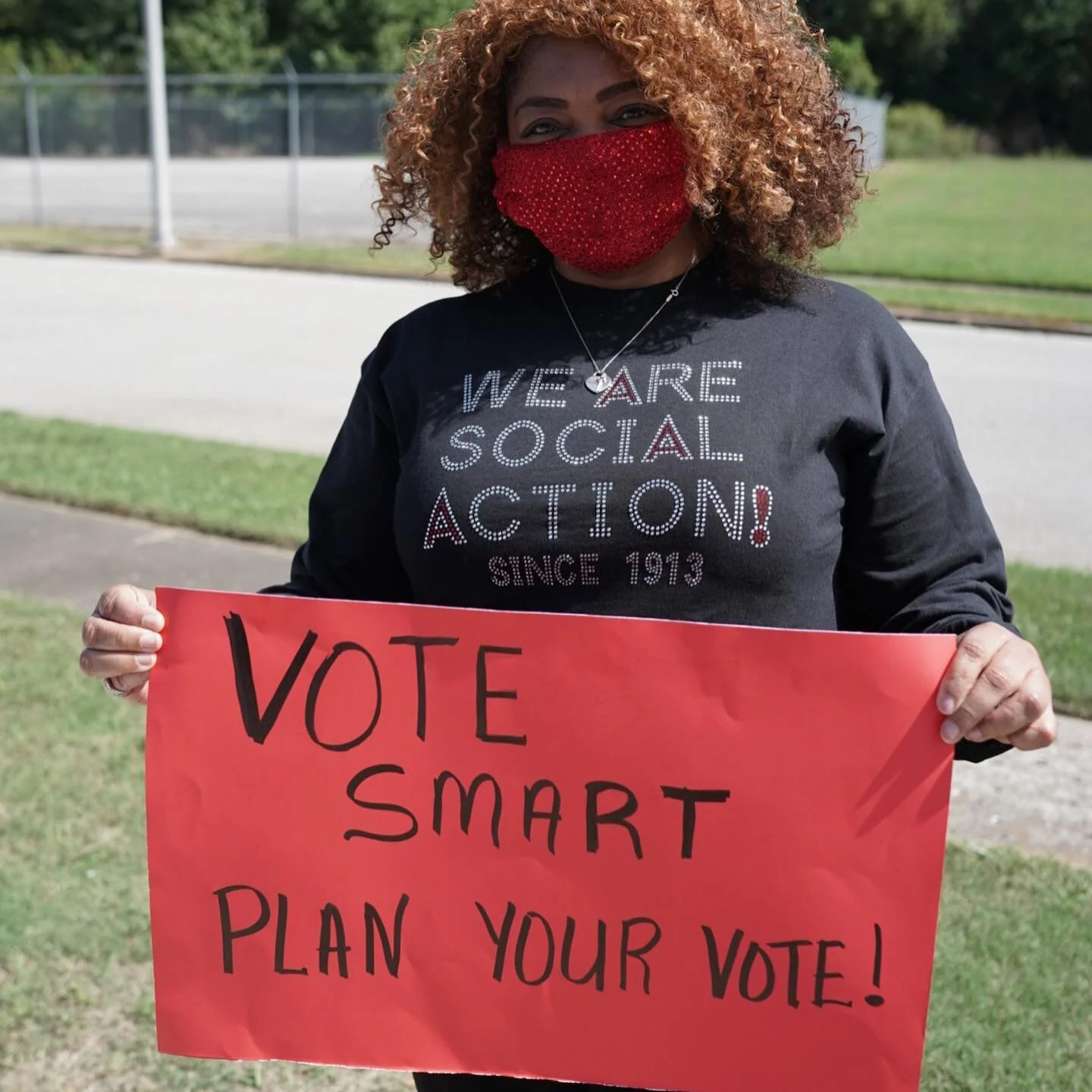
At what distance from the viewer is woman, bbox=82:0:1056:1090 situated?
5.49ft

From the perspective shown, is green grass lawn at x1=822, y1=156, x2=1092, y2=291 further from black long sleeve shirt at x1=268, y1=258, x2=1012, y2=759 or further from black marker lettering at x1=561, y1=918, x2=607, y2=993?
black marker lettering at x1=561, y1=918, x2=607, y2=993

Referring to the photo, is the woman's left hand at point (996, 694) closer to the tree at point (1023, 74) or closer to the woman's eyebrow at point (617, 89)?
the woman's eyebrow at point (617, 89)

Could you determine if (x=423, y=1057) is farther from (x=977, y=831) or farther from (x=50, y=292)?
(x=50, y=292)

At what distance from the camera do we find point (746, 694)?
1710 mm

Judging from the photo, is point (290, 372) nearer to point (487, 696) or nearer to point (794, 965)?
point (487, 696)

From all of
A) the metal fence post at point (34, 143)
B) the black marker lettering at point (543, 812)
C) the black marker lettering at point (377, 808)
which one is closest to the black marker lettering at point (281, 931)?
the black marker lettering at point (377, 808)

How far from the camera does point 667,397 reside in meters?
1.71

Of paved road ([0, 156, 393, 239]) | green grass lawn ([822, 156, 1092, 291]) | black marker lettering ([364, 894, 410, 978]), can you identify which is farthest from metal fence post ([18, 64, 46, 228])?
black marker lettering ([364, 894, 410, 978])

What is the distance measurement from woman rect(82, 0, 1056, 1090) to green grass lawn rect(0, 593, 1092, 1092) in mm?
A: 1286

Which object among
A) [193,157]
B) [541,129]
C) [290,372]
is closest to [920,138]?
[193,157]

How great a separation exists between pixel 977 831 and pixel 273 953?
2.37 metres

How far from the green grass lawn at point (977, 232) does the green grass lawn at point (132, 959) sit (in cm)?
587

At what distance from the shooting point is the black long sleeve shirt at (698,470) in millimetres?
1672

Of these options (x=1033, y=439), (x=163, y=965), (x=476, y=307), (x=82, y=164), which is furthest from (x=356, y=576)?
(x=82, y=164)
